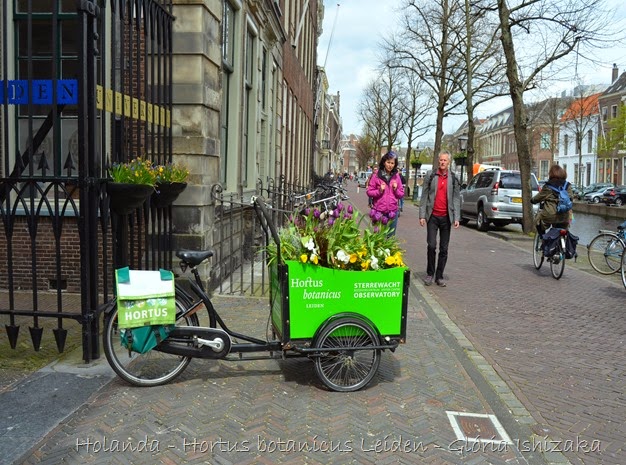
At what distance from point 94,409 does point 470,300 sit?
5282 mm

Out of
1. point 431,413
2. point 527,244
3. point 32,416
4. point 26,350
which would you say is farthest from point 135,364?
point 527,244

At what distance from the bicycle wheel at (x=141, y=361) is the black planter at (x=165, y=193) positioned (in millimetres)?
1698

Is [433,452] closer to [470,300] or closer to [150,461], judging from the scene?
[150,461]

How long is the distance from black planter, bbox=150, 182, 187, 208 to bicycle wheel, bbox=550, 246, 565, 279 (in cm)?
615

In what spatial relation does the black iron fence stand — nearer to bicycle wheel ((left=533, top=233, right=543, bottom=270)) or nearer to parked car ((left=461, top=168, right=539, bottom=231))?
bicycle wheel ((left=533, top=233, right=543, bottom=270))

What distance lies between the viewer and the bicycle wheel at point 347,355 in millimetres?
4199

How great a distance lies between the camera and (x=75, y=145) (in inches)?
277

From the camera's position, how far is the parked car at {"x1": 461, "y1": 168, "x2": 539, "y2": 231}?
18734mm

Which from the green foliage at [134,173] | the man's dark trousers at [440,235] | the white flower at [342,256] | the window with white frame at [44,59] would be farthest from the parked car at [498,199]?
the white flower at [342,256]

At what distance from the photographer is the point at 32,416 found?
3.69 metres

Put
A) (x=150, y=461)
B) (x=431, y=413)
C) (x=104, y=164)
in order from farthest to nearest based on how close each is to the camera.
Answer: (x=104, y=164), (x=431, y=413), (x=150, y=461)

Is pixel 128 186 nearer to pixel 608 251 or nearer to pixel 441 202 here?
pixel 441 202

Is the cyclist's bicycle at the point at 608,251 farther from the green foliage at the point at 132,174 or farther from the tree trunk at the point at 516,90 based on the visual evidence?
the green foliage at the point at 132,174

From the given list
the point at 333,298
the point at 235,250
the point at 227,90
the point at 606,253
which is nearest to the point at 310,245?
the point at 333,298
